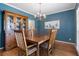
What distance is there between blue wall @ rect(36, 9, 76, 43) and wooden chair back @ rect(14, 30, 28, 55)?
27 cm

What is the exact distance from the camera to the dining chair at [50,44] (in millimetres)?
1218

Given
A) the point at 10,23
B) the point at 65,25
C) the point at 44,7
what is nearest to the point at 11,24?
the point at 10,23

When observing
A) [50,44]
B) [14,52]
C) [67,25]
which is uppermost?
[67,25]

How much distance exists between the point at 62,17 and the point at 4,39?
101 centimetres

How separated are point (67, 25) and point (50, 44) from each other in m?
0.47

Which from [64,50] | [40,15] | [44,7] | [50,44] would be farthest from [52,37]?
[44,7]

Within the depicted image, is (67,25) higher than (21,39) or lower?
higher

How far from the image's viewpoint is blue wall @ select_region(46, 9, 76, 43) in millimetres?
1143

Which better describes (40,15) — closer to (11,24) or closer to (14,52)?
(11,24)

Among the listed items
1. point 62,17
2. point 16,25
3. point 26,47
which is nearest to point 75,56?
point 62,17

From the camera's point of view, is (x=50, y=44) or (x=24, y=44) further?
(x=50, y=44)

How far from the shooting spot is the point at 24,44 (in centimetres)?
122

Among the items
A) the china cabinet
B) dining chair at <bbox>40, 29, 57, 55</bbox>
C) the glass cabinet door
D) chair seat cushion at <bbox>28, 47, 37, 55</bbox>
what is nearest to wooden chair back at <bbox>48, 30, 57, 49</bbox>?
dining chair at <bbox>40, 29, 57, 55</bbox>

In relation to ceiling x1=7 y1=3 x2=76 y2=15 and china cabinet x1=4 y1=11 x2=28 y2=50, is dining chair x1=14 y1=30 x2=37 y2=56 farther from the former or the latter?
ceiling x1=7 y1=3 x2=76 y2=15
